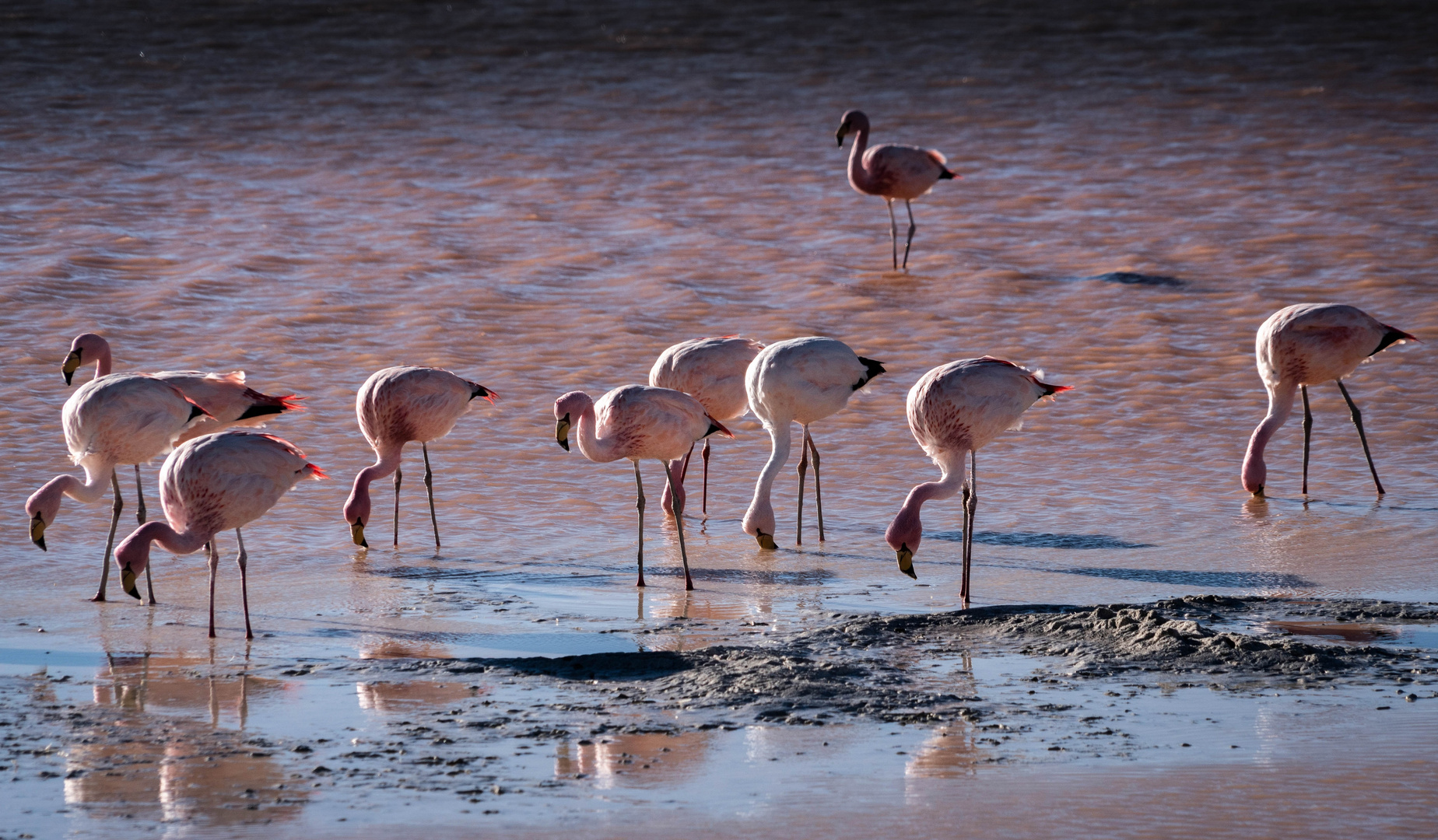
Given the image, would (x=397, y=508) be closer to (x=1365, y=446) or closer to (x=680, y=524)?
(x=680, y=524)

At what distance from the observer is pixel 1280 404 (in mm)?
8656

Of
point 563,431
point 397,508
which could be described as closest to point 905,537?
point 563,431

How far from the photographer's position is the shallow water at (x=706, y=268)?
6938 mm

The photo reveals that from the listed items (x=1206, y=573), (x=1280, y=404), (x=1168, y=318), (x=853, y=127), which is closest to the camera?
(x=1206, y=573)

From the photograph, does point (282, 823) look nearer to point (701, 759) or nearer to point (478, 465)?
point (701, 759)

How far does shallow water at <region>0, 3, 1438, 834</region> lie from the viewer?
6.94 metres

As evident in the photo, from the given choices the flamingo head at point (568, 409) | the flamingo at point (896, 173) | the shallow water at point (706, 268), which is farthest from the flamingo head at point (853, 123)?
the flamingo head at point (568, 409)

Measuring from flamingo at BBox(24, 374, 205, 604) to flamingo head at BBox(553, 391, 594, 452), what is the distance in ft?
5.43

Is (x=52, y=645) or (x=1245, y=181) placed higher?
(x=1245, y=181)

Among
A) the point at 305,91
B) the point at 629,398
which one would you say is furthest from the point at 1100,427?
the point at 305,91

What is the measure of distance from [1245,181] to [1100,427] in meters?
7.38

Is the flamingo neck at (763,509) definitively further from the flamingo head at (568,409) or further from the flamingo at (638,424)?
the flamingo head at (568,409)

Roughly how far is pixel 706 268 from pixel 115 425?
281 inches

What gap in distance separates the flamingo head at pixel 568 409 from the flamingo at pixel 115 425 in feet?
5.43
